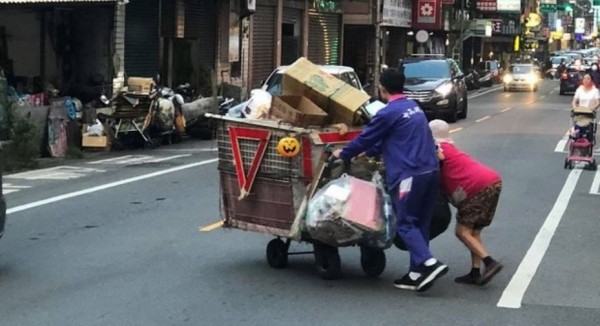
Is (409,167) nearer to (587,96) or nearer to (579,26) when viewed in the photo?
(587,96)

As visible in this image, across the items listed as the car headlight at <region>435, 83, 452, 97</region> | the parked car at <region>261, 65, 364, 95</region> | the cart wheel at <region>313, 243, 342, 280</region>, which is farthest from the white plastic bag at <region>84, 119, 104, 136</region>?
the car headlight at <region>435, 83, 452, 97</region>

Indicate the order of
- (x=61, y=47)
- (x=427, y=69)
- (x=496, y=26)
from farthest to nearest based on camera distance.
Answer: (x=496, y=26) < (x=427, y=69) < (x=61, y=47)

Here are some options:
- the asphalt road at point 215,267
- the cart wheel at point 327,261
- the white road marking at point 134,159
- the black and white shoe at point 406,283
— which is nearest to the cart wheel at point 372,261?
the asphalt road at point 215,267

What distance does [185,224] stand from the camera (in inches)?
442

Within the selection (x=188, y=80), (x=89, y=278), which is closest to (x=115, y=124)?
(x=188, y=80)

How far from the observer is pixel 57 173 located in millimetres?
16141

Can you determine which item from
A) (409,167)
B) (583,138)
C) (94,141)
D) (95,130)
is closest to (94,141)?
(94,141)

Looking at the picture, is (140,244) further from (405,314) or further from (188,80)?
(188,80)

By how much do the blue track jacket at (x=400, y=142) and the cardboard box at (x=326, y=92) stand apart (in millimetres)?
658

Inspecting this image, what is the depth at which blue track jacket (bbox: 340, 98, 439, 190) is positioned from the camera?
25.9 feet

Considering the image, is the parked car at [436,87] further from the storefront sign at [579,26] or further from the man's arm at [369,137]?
the storefront sign at [579,26]

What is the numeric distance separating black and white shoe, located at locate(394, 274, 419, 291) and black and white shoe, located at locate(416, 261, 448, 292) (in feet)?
0.24

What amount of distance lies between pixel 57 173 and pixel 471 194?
951 cm

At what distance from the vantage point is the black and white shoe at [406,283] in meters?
8.05
